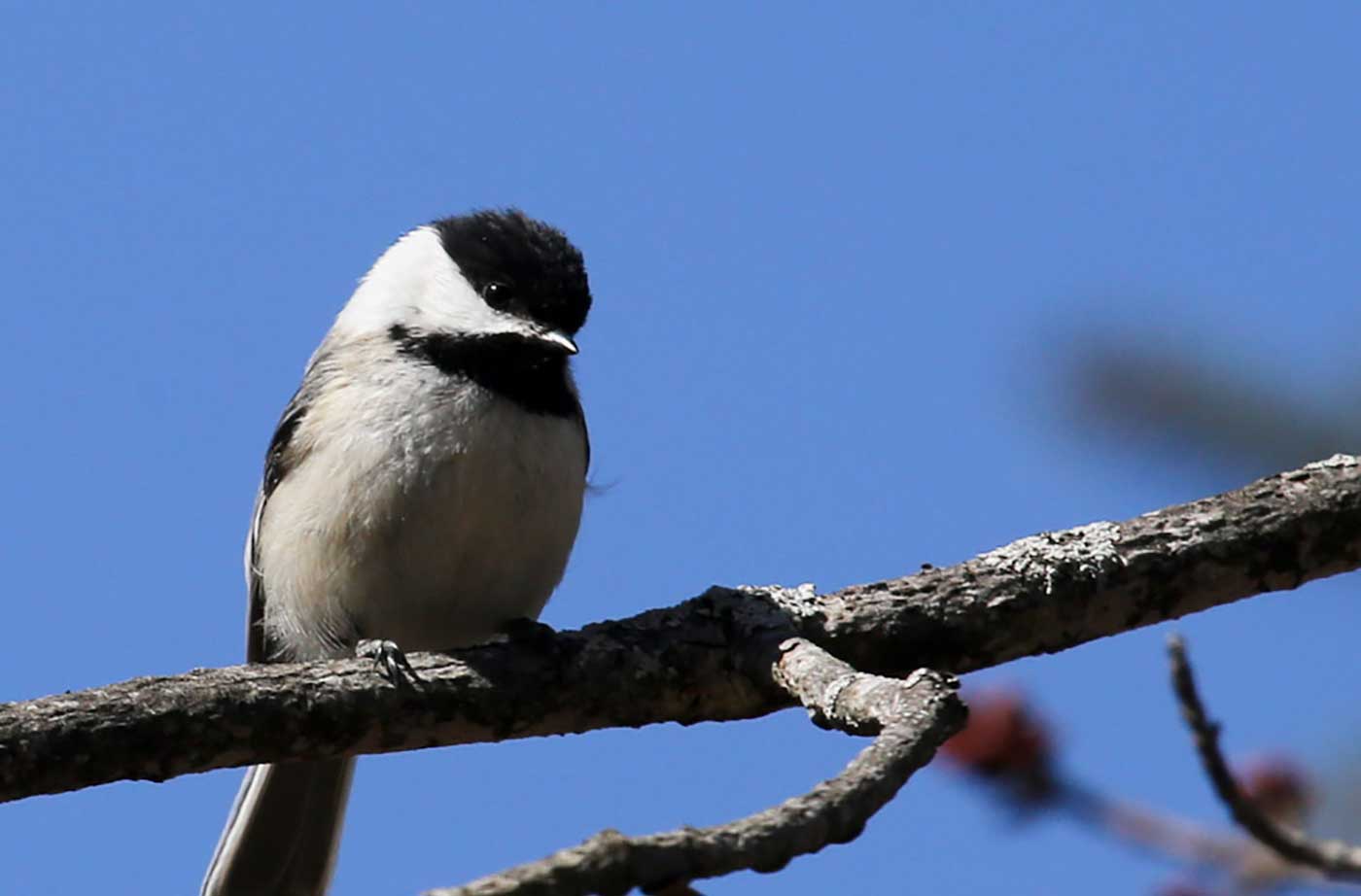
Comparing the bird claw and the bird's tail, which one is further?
the bird's tail

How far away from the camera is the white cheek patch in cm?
455

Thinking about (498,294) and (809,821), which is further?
(498,294)

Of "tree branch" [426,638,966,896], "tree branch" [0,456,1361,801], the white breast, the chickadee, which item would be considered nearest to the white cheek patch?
the chickadee

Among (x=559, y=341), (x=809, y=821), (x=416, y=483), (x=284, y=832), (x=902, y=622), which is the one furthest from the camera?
(x=284, y=832)

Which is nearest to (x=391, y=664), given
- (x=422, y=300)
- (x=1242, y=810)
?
(x=422, y=300)

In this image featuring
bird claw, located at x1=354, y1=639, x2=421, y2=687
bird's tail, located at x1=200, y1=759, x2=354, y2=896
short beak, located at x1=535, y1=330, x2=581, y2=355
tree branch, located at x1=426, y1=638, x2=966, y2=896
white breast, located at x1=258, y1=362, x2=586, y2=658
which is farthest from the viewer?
bird's tail, located at x1=200, y1=759, x2=354, y2=896

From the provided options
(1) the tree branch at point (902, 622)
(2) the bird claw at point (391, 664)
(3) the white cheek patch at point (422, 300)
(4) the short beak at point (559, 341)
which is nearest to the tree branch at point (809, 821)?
(1) the tree branch at point (902, 622)

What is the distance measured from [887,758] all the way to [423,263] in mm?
2767

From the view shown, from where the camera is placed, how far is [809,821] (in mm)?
2240

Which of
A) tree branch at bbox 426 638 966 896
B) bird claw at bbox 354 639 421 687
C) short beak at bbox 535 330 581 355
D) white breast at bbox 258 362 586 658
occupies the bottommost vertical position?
tree branch at bbox 426 638 966 896

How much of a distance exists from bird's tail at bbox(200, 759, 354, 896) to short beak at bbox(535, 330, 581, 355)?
1.32 metres

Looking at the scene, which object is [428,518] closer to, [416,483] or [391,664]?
[416,483]

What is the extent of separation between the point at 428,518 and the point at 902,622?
1.26 metres

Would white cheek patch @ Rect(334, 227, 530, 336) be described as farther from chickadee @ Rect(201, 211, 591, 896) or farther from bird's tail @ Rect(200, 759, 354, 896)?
bird's tail @ Rect(200, 759, 354, 896)
